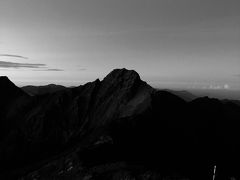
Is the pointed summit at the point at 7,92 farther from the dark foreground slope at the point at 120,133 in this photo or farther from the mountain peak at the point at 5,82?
the dark foreground slope at the point at 120,133

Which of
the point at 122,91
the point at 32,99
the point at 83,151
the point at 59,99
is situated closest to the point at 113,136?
the point at 83,151

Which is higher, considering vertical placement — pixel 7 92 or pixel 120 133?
pixel 7 92

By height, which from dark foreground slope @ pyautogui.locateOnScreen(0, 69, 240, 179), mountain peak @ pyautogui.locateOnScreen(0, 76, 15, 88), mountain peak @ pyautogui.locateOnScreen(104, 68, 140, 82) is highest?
mountain peak @ pyautogui.locateOnScreen(104, 68, 140, 82)

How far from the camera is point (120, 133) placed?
69562 millimetres

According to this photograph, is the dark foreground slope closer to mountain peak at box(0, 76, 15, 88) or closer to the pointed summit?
the pointed summit

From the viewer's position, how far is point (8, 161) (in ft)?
317

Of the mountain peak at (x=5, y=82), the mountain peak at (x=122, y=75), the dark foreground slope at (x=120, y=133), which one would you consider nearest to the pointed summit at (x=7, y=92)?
the mountain peak at (x=5, y=82)

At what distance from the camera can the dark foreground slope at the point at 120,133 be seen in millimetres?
61812

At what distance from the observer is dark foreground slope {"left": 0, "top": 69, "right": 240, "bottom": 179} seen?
2434 inches

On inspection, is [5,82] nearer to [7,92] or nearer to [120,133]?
[7,92]

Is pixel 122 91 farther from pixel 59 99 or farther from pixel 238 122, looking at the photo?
pixel 238 122

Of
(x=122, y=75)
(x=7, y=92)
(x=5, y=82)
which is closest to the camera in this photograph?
(x=122, y=75)

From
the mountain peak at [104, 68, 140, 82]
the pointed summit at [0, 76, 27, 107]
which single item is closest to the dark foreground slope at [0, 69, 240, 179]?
the mountain peak at [104, 68, 140, 82]

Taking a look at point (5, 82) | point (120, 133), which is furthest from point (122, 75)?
point (5, 82)
